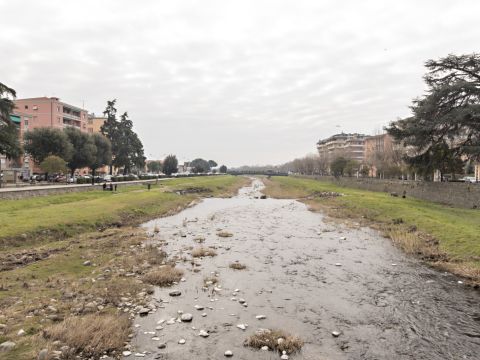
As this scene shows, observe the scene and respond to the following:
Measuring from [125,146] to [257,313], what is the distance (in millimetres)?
93100

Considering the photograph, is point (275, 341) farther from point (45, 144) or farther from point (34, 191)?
point (45, 144)

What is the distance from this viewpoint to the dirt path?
364 inches

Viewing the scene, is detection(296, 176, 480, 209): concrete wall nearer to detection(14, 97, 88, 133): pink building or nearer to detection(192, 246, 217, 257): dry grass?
detection(192, 246, 217, 257): dry grass

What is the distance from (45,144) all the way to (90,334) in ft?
224

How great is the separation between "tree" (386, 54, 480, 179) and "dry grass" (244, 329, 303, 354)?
33614 mm

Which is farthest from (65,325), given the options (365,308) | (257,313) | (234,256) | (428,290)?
(428,290)

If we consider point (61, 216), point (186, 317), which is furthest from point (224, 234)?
point (186, 317)

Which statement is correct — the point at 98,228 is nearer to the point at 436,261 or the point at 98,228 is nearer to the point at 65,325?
the point at 65,325

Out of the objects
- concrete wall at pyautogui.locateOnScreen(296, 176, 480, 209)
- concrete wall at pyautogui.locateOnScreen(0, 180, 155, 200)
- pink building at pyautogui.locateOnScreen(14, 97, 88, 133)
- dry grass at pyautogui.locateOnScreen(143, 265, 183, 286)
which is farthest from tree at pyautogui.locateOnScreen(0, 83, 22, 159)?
pink building at pyautogui.locateOnScreen(14, 97, 88, 133)

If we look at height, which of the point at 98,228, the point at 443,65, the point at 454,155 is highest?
the point at 443,65

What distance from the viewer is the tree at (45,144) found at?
6750 centimetres

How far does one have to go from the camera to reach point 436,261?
18641mm

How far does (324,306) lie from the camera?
12.3m

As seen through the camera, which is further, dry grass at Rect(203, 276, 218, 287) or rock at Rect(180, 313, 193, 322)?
dry grass at Rect(203, 276, 218, 287)
